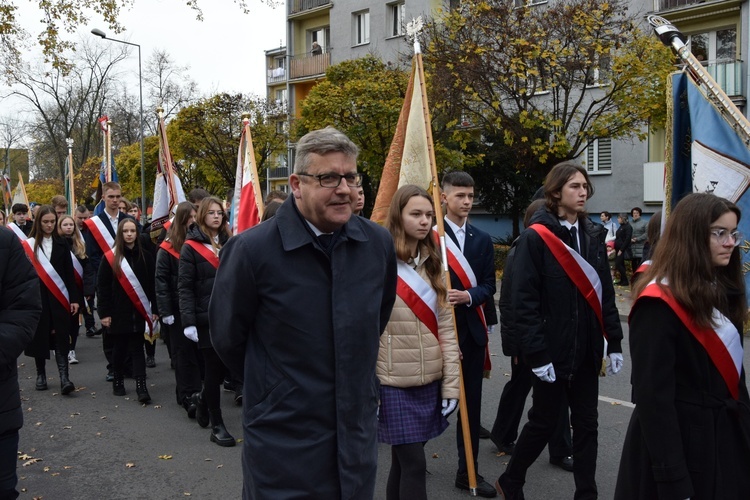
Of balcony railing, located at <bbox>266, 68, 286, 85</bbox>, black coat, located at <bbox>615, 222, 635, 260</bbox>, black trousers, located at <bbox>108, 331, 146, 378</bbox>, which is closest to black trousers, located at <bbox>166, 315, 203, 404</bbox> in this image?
black trousers, located at <bbox>108, 331, 146, 378</bbox>

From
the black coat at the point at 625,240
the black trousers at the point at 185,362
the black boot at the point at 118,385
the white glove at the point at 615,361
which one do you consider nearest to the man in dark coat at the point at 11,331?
the white glove at the point at 615,361

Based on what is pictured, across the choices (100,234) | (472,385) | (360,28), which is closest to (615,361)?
(472,385)

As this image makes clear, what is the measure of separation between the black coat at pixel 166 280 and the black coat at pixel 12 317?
3.22 metres

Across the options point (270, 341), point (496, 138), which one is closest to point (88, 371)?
point (270, 341)

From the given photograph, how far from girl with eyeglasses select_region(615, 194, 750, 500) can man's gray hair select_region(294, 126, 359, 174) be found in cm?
129

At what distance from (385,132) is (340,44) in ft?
48.9

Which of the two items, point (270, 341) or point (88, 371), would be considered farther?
point (88, 371)

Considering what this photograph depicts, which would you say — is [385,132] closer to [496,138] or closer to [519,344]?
[496,138]

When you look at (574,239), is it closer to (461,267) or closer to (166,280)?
(461,267)

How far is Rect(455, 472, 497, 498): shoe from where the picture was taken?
4.74 m

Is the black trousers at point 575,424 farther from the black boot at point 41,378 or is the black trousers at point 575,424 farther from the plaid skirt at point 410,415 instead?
the black boot at point 41,378

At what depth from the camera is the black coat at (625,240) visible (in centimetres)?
1686

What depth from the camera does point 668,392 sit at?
2775 millimetres

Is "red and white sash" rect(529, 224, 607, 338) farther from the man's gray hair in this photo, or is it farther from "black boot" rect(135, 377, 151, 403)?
"black boot" rect(135, 377, 151, 403)
